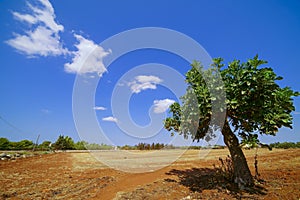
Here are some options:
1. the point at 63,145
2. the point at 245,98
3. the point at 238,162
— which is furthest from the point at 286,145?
the point at 63,145

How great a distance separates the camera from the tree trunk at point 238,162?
7.30m

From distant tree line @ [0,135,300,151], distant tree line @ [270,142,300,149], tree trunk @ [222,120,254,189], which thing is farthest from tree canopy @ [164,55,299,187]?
distant tree line @ [270,142,300,149]

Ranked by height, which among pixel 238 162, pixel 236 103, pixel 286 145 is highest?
pixel 236 103

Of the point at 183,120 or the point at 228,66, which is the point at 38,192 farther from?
the point at 228,66

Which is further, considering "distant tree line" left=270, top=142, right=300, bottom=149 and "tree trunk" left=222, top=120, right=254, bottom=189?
"distant tree line" left=270, top=142, right=300, bottom=149

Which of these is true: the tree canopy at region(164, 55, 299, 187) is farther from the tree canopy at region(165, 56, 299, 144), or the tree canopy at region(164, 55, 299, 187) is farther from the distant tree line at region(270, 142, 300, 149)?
the distant tree line at region(270, 142, 300, 149)

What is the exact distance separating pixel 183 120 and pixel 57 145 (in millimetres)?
50878

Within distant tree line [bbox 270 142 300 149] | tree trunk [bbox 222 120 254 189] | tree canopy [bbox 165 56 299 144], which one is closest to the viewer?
tree canopy [bbox 165 56 299 144]

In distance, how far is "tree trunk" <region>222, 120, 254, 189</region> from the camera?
7301 millimetres

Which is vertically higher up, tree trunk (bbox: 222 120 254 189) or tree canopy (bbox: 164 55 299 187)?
tree canopy (bbox: 164 55 299 187)

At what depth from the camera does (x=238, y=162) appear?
7.52 meters

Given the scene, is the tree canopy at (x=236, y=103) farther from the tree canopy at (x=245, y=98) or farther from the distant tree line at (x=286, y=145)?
the distant tree line at (x=286, y=145)

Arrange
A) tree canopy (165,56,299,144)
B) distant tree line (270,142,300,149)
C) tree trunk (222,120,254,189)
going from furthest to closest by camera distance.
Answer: distant tree line (270,142,300,149) → tree trunk (222,120,254,189) → tree canopy (165,56,299,144)

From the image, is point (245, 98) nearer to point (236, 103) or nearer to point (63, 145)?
point (236, 103)
